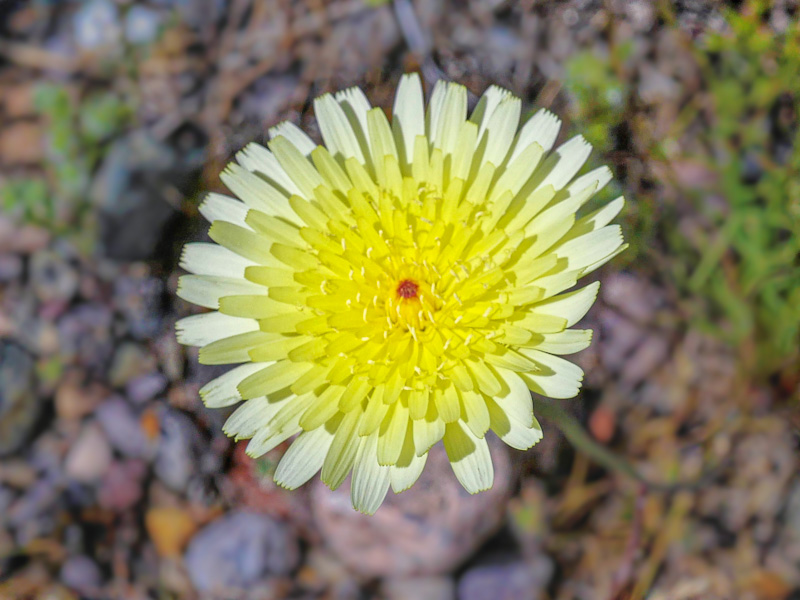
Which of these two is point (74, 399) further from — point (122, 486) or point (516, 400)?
point (516, 400)

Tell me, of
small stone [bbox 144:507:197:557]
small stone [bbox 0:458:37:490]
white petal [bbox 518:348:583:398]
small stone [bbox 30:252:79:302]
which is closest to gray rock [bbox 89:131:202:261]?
small stone [bbox 30:252:79:302]

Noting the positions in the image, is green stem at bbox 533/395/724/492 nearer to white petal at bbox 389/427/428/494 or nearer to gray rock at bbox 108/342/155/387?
white petal at bbox 389/427/428/494

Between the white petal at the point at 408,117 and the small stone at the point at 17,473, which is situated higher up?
the white petal at the point at 408,117

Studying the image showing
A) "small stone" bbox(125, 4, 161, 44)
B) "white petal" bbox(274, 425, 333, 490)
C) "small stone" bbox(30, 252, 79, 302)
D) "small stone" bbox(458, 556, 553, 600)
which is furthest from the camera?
"small stone" bbox(125, 4, 161, 44)

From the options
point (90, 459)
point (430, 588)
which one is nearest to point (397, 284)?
point (430, 588)

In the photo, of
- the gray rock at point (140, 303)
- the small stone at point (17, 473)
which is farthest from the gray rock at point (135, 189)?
the small stone at point (17, 473)

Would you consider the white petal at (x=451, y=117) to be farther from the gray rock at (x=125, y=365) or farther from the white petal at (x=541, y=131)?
the gray rock at (x=125, y=365)
